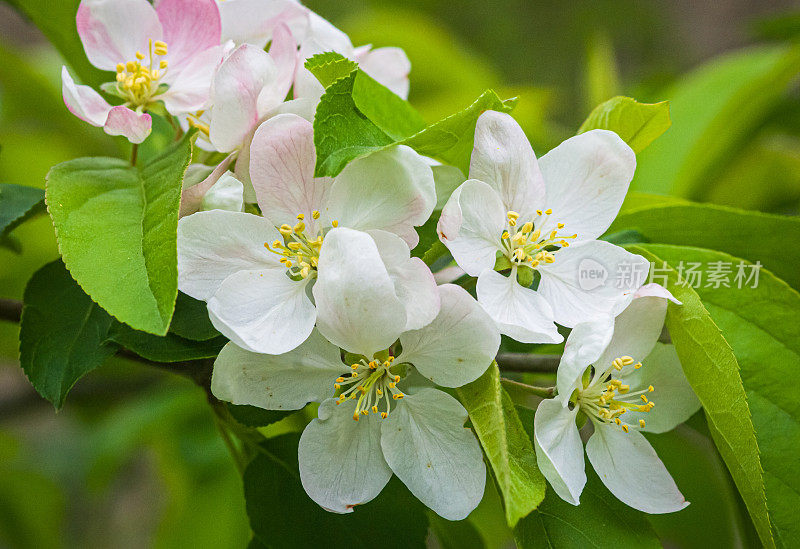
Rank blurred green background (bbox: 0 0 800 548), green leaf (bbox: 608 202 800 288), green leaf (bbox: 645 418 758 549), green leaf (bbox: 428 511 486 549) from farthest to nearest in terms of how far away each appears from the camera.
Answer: blurred green background (bbox: 0 0 800 548), green leaf (bbox: 645 418 758 549), green leaf (bbox: 428 511 486 549), green leaf (bbox: 608 202 800 288)

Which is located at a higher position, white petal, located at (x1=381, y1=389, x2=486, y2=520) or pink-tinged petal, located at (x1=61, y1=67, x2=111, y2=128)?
pink-tinged petal, located at (x1=61, y1=67, x2=111, y2=128)

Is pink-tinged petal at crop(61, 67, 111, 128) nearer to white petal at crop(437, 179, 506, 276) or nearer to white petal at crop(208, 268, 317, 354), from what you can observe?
white petal at crop(208, 268, 317, 354)

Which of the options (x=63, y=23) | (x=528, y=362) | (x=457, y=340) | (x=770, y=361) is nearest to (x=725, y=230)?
(x=770, y=361)

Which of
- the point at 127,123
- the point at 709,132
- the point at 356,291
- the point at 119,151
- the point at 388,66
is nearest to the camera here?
the point at 356,291

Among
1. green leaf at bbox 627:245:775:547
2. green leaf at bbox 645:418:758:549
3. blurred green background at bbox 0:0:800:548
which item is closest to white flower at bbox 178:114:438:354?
green leaf at bbox 627:245:775:547

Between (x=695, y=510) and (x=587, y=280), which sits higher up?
(x=587, y=280)

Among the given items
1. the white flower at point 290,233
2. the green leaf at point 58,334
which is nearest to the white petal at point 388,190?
the white flower at point 290,233

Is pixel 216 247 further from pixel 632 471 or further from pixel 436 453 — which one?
pixel 632 471
